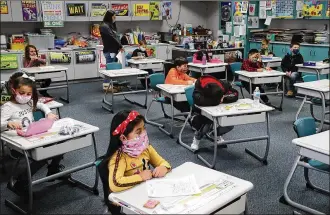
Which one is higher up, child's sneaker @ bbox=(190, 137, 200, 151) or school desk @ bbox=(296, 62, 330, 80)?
school desk @ bbox=(296, 62, 330, 80)

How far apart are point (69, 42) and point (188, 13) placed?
303cm

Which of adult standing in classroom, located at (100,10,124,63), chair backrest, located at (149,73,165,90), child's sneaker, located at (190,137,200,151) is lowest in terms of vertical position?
child's sneaker, located at (190,137,200,151)

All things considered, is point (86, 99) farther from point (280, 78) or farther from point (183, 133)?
point (280, 78)

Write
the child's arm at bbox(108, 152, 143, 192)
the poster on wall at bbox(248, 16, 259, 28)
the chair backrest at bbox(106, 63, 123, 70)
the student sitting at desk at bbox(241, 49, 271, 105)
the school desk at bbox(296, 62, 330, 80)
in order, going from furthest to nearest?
the poster on wall at bbox(248, 16, 259, 28), the chair backrest at bbox(106, 63, 123, 70), the student sitting at desk at bbox(241, 49, 271, 105), the school desk at bbox(296, 62, 330, 80), the child's arm at bbox(108, 152, 143, 192)

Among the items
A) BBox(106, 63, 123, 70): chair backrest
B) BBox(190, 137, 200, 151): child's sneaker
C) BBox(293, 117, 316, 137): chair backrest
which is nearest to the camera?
BBox(293, 117, 316, 137): chair backrest

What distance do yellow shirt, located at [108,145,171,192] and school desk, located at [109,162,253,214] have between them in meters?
0.05

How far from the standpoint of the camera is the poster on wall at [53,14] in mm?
6910

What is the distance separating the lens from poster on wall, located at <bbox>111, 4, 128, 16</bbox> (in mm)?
7625

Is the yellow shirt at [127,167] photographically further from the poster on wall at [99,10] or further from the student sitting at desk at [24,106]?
the poster on wall at [99,10]

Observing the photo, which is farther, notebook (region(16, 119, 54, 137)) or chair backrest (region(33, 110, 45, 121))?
chair backrest (region(33, 110, 45, 121))

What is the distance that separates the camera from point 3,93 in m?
1.38

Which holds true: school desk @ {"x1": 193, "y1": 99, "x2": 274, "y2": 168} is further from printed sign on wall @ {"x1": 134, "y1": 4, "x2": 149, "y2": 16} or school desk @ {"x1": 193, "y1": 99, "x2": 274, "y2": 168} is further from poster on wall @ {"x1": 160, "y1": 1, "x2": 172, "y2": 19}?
poster on wall @ {"x1": 160, "y1": 1, "x2": 172, "y2": 19}

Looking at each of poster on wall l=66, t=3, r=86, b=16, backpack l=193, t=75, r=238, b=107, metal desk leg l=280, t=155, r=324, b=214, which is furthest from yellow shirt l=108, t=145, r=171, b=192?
poster on wall l=66, t=3, r=86, b=16

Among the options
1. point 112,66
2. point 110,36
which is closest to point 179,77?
point 112,66
